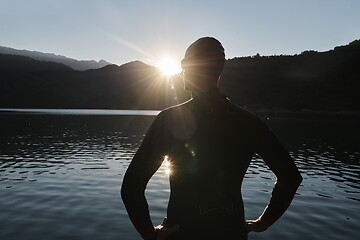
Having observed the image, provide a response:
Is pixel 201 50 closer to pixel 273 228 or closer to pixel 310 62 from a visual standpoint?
pixel 273 228

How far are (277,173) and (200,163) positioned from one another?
24.5 inches

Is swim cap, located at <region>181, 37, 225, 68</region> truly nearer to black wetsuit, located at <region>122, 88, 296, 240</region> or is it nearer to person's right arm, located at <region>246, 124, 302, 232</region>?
black wetsuit, located at <region>122, 88, 296, 240</region>

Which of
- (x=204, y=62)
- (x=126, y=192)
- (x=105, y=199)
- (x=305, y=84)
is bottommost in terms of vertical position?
(x=105, y=199)

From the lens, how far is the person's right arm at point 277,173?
2240 mm

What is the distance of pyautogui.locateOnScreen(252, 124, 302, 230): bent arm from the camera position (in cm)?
224

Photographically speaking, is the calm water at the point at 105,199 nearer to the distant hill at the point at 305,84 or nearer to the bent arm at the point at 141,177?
the bent arm at the point at 141,177

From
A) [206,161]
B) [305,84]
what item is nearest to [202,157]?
[206,161]

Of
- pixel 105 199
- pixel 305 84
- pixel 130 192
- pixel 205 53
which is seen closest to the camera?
pixel 130 192

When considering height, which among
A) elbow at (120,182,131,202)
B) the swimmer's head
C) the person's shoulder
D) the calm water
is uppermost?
the swimmer's head

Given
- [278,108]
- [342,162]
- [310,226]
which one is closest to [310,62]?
[278,108]

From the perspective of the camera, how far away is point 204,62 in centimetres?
225

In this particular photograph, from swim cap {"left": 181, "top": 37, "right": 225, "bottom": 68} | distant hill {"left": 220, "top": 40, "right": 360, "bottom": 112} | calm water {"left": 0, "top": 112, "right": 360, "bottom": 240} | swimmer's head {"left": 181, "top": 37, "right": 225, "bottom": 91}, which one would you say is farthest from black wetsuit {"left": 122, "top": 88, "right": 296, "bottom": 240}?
distant hill {"left": 220, "top": 40, "right": 360, "bottom": 112}

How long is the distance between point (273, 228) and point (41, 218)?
336 inches

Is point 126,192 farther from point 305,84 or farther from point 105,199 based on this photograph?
point 305,84
